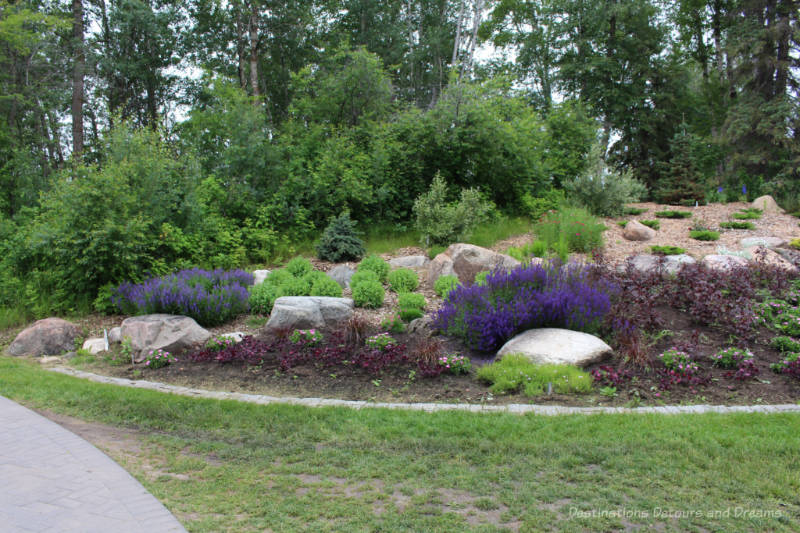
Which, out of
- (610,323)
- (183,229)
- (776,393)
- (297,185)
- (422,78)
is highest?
(422,78)

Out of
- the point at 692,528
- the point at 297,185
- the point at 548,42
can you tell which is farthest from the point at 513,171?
the point at 548,42

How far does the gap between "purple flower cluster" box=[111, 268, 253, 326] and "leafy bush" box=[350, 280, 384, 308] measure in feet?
5.47

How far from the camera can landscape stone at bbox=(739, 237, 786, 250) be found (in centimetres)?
886

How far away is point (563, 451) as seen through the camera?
3.37 metres

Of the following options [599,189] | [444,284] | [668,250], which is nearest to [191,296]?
[444,284]

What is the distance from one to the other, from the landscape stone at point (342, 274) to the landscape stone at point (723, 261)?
5.59 metres

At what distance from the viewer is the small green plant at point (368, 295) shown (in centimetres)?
725

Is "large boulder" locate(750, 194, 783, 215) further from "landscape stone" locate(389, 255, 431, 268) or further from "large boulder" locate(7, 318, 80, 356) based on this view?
"large boulder" locate(7, 318, 80, 356)

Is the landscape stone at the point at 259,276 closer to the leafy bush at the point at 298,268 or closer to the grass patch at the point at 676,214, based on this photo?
the leafy bush at the point at 298,268

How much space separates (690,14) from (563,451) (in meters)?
27.3

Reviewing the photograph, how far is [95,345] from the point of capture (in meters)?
6.84

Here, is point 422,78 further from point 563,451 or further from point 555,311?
point 563,451

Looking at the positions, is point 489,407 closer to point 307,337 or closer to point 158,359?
point 307,337

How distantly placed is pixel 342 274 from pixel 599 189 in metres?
6.59
